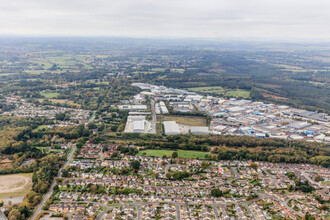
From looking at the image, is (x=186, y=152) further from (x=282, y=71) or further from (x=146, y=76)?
(x=282, y=71)

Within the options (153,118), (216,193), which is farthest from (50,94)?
(216,193)

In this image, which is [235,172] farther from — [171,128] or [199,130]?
[171,128]

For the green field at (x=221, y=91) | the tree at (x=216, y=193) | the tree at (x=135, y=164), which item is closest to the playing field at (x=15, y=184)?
the tree at (x=135, y=164)

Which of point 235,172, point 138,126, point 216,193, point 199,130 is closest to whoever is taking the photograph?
point 216,193

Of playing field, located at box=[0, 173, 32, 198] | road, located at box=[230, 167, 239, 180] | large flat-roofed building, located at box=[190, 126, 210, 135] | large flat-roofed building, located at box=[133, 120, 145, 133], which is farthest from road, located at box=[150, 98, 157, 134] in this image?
playing field, located at box=[0, 173, 32, 198]

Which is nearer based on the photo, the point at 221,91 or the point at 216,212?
the point at 216,212

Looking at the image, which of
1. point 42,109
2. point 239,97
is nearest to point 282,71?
point 239,97

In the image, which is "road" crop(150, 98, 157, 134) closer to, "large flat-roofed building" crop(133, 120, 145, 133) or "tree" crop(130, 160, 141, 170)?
"large flat-roofed building" crop(133, 120, 145, 133)
